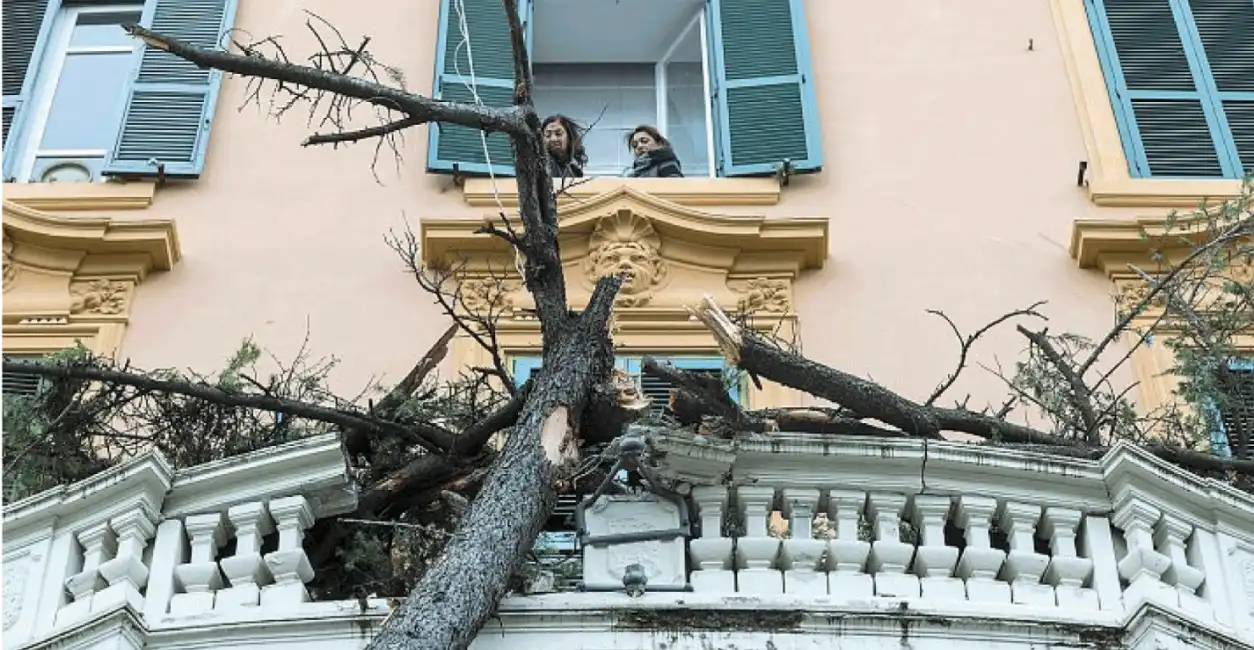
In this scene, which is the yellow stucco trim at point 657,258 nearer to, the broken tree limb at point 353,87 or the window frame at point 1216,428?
the window frame at point 1216,428

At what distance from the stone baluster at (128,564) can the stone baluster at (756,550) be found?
2055 mm

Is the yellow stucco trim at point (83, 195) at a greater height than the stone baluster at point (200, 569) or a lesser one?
greater

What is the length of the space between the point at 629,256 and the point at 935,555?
16.0 ft

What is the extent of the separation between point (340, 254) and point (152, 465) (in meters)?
5.03

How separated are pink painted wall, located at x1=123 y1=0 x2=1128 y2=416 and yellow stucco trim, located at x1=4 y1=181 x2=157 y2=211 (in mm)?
152

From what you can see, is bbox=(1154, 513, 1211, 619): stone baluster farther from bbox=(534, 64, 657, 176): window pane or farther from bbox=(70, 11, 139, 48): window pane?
bbox=(70, 11, 139, 48): window pane

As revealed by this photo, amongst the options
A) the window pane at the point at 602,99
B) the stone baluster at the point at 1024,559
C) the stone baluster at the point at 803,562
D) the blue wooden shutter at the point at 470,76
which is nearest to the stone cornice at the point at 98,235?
the blue wooden shutter at the point at 470,76

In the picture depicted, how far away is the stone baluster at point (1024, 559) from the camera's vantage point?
725cm

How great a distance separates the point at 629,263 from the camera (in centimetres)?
1190

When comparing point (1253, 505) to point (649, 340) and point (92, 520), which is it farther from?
point (649, 340)

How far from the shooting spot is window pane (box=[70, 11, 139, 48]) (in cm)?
1385

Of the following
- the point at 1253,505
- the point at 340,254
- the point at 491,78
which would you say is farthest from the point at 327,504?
the point at 491,78

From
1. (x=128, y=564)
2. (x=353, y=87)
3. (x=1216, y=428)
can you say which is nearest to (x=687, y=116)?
(x=1216, y=428)

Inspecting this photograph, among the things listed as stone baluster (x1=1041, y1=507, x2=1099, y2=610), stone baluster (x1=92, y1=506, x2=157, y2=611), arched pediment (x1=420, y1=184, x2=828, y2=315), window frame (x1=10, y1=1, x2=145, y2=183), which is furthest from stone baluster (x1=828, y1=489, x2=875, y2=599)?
window frame (x1=10, y1=1, x2=145, y2=183)
